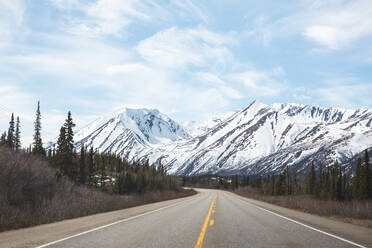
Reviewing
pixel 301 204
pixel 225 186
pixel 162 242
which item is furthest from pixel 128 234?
pixel 225 186

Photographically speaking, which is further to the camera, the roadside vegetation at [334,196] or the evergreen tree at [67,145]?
the evergreen tree at [67,145]

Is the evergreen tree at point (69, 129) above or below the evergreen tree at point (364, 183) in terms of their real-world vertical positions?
above

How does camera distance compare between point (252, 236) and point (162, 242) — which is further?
point (252, 236)

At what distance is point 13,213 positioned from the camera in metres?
14.0

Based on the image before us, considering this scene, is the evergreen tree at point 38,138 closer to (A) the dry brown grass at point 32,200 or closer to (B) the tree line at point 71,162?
(B) the tree line at point 71,162

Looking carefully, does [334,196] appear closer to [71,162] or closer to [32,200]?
[71,162]

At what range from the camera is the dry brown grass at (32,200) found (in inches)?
551

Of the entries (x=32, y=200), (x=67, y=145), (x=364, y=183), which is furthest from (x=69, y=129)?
(x=364, y=183)

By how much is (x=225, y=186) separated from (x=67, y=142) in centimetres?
14213

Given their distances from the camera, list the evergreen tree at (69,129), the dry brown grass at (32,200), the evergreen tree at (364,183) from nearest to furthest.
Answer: the dry brown grass at (32,200)
the evergreen tree at (69,129)
the evergreen tree at (364,183)

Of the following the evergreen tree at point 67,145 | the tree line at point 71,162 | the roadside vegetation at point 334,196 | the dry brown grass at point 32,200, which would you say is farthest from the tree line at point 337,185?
the dry brown grass at point 32,200

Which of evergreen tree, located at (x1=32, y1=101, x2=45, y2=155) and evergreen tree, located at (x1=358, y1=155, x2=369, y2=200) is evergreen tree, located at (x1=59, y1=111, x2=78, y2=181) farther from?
evergreen tree, located at (x1=358, y1=155, x2=369, y2=200)

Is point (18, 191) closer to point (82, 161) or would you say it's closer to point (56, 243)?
point (56, 243)

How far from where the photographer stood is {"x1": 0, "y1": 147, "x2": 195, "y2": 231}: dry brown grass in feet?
45.9
